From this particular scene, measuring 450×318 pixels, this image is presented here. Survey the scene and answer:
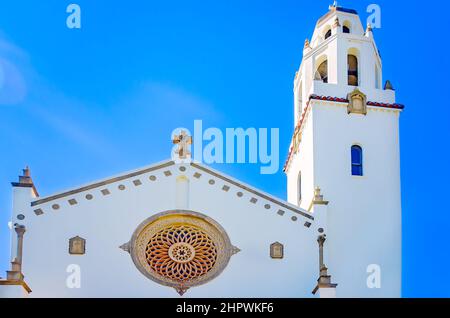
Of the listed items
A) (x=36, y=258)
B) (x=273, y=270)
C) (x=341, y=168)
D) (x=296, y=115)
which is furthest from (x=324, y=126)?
(x=36, y=258)

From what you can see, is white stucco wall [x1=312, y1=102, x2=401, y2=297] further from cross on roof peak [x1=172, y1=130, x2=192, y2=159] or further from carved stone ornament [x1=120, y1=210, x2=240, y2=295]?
cross on roof peak [x1=172, y1=130, x2=192, y2=159]

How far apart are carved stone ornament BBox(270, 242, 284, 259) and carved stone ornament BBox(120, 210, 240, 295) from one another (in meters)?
1.13

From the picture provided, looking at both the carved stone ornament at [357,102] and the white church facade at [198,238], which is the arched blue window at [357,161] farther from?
the carved stone ornament at [357,102]

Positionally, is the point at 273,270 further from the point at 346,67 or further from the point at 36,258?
the point at 346,67

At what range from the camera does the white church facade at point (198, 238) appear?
27.3 metres

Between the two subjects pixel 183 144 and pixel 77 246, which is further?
pixel 183 144

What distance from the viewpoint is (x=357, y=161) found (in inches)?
1296

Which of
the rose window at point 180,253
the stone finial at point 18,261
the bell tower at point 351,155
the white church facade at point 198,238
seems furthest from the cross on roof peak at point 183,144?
the stone finial at point 18,261

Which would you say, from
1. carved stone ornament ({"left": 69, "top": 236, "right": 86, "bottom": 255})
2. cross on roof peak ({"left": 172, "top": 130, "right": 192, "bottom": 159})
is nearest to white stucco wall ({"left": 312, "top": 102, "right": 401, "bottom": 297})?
cross on roof peak ({"left": 172, "top": 130, "right": 192, "bottom": 159})

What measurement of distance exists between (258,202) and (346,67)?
809cm

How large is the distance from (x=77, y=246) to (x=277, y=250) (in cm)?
613

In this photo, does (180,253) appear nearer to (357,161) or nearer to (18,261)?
(18,261)

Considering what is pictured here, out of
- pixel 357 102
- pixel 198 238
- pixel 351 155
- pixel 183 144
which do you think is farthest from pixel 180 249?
pixel 357 102

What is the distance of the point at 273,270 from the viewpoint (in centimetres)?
2820
